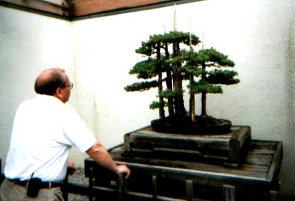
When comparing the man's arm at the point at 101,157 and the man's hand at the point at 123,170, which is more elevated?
the man's arm at the point at 101,157

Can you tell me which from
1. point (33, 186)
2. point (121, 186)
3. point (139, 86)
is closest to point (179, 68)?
point (139, 86)

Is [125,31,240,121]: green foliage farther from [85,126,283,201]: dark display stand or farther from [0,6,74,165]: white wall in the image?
[0,6,74,165]: white wall

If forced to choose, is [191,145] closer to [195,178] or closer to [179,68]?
[195,178]

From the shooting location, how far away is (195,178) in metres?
2.17

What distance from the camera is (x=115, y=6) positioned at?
14.6ft

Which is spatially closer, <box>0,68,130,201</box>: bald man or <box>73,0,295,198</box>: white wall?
<box>0,68,130,201</box>: bald man

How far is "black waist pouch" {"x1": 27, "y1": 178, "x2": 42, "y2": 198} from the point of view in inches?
83.0

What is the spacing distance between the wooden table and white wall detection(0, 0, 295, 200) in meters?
0.91

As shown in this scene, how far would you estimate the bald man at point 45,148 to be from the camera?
2160mm

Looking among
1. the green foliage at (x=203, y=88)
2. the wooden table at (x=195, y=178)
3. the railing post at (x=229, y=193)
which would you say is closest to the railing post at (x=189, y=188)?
the wooden table at (x=195, y=178)

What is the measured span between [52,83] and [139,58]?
2217mm

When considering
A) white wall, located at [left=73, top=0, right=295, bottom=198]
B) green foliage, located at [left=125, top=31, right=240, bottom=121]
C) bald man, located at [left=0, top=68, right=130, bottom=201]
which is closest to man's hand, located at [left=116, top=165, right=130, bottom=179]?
bald man, located at [left=0, top=68, right=130, bottom=201]

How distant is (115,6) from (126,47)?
0.67 meters

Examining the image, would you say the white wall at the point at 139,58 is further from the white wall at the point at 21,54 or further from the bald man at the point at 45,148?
the bald man at the point at 45,148
